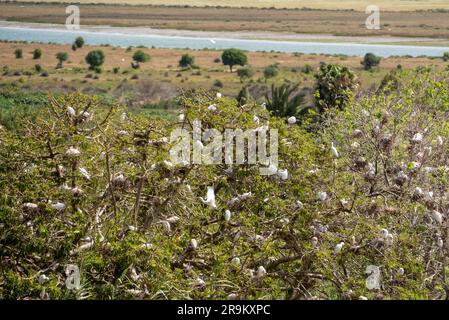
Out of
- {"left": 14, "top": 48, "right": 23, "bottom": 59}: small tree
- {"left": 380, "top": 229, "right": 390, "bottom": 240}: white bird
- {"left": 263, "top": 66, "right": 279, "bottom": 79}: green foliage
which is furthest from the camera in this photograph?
{"left": 14, "top": 48, "right": 23, "bottom": 59}: small tree

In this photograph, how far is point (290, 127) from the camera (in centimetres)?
907

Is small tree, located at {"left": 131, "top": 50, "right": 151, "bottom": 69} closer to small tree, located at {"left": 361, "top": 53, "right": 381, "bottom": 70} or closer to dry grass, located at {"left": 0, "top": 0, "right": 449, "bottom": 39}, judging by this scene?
small tree, located at {"left": 361, "top": 53, "right": 381, "bottom": 70}

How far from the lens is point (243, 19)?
13975 cm

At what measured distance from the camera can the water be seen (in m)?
106

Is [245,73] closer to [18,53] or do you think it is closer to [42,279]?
[18,53]

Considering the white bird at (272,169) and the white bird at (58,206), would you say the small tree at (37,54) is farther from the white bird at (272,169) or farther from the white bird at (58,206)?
the white bird at (58,206)

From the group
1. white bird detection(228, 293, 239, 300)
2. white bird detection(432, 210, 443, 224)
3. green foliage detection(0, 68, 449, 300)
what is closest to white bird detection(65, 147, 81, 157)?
green foliage detection(0, 68, 449, 300)

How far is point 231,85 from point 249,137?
6516 centimetres

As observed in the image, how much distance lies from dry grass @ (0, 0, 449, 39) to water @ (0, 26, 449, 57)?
692 centimetres

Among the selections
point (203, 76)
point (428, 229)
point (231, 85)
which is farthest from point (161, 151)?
point (203, 76)

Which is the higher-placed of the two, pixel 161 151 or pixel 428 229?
pixel 161 151

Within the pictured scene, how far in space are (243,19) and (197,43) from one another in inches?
961

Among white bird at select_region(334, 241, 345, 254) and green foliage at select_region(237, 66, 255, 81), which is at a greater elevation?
white bird at select_region(334, 241, 345, 254)
